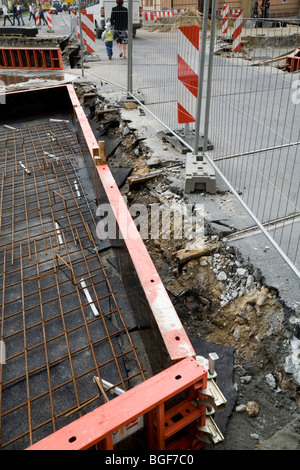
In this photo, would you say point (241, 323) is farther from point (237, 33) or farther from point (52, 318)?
point (237, 33)

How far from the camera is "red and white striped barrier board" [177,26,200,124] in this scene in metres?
4.96

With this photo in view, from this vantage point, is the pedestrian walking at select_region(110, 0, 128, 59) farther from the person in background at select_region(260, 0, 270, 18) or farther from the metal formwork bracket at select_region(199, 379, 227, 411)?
the metal formwork bracket at select_region(199, 379, 227, 411)

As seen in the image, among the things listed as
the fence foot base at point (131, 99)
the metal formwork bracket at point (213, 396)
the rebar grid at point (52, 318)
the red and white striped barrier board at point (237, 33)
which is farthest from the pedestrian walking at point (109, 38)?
the metal formwork bracket at point (213, 396)

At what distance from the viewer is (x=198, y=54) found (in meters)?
4.91

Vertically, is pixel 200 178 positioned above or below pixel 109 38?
below

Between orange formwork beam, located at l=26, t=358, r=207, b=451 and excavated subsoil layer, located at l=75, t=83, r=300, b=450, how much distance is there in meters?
0.42

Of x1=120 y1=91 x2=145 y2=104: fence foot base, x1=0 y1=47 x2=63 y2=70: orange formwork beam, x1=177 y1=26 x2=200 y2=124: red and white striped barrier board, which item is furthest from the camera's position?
x1=0 y1=47 x2=63 y2=70: orange formwork beam

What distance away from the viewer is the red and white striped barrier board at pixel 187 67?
4.96 meters

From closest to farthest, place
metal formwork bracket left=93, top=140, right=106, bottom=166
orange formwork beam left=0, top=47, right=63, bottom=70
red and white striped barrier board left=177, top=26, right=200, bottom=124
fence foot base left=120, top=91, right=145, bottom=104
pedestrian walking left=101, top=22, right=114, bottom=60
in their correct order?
metal formwork bracket left=93, top=140, right=106, bottom=166
red and white striped barrier board left=177, top=26, right=200, bottom=124
fence foot base left=120, top=91, right=145, bottom=104
orange formwork beam left=0, top=47, right=63, bottom=70
pedestrian walking left=101, top=22, right=114, bottom=60

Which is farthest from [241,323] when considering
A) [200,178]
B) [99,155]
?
[99,155]

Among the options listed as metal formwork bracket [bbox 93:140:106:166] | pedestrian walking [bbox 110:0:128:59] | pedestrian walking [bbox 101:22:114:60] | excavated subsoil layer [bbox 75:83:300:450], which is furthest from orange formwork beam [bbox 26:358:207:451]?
pedestrian walking [bbox 110:0:128:59]

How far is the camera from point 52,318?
341cm

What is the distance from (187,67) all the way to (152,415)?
Answer: 15.2 feet
